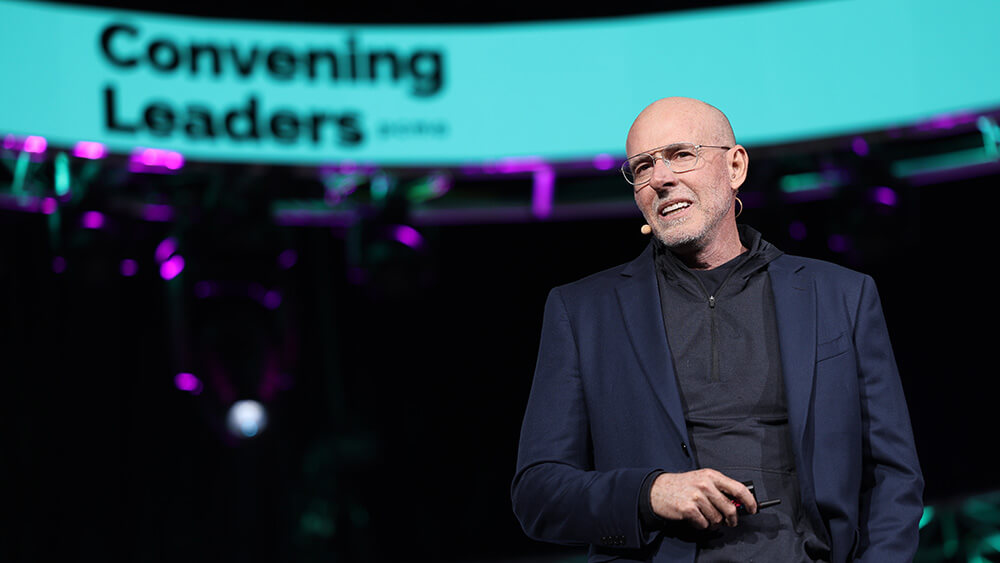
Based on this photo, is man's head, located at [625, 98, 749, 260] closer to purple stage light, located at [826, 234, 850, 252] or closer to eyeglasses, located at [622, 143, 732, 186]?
eyeglasses, located at [622, 143, 732, 186]

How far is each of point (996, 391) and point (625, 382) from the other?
3965 millimetres

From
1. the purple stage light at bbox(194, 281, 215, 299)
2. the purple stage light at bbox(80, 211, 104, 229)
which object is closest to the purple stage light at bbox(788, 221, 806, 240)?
the purple stage light at bbox(194, 281, 215, 299)

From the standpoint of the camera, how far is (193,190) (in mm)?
4430

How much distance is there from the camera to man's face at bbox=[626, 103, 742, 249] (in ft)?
5.90

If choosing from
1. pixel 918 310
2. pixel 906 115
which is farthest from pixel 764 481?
pixel 918 310

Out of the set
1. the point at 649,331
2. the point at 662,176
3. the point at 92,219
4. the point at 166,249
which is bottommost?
the point at 649,331

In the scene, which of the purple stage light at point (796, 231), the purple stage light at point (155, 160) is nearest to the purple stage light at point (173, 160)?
the purple stage light at point (155, 160)

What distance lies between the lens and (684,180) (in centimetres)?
180

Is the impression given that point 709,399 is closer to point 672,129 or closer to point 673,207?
point 673,207

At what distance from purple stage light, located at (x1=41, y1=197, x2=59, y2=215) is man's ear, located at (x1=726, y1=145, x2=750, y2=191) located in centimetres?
315

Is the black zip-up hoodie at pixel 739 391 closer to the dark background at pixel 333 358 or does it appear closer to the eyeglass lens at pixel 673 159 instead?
the eyeglass lens at pixel 673 159

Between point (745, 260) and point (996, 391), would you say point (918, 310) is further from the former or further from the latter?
point (745, 260)

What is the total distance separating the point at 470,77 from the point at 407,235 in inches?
27.4

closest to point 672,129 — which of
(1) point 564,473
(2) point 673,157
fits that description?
(2) point 673,157
